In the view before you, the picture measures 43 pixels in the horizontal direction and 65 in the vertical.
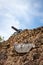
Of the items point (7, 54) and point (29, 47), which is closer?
point (29, 47)

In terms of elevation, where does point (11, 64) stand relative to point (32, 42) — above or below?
below

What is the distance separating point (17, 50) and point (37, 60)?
2364mm

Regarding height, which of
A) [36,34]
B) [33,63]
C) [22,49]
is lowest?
[33,63]

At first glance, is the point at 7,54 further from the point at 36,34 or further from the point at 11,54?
the point at 36,34

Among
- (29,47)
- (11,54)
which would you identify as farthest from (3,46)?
(29,47)

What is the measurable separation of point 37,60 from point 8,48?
387cm

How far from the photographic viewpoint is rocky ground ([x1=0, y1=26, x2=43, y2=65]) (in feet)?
50.0

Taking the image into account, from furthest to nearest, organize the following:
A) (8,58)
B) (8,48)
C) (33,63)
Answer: (8,48) → (8,58) → (33,63)

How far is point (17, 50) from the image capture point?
16.8 meters

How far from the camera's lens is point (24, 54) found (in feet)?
53.0

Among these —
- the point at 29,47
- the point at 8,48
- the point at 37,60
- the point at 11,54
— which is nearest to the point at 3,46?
the point at 8,48

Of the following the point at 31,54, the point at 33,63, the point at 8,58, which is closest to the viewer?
the point at 33,63

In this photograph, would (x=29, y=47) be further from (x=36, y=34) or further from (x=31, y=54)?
(x=36, y=34)

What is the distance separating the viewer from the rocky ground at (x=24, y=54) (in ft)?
50.0
